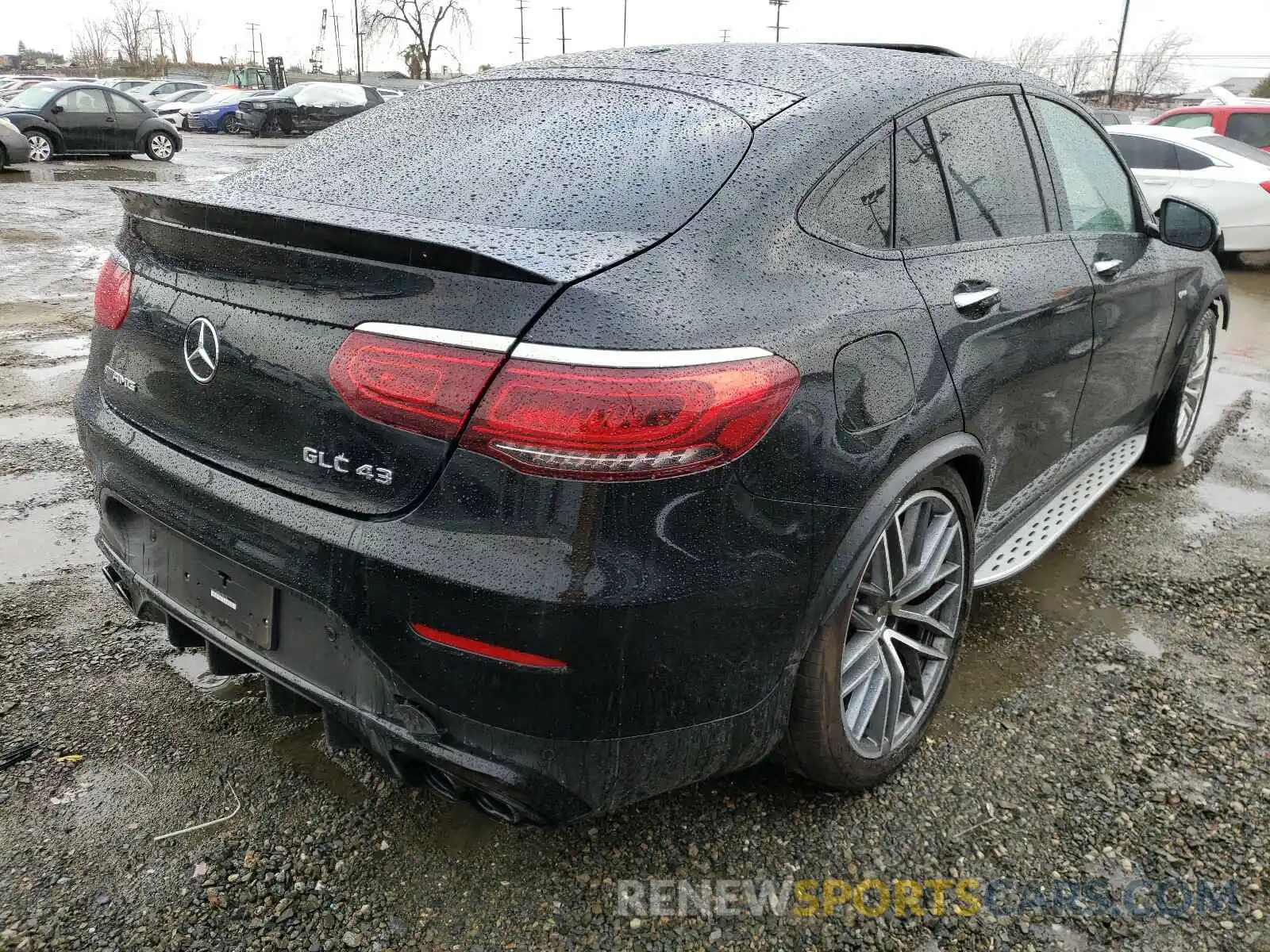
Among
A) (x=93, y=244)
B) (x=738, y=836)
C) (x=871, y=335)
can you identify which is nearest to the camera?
(x=871, y=335)

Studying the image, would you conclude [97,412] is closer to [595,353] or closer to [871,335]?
[595,353]

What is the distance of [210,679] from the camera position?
2738 mm

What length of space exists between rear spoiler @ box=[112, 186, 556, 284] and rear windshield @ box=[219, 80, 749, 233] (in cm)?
17

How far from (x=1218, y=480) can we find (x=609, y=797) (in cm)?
399

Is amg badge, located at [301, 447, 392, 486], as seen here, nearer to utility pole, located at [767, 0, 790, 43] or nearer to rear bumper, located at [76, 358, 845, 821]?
rear bumper, located at [76, 358, 845, 821]

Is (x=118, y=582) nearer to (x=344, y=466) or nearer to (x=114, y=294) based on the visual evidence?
(x=114, y=294)

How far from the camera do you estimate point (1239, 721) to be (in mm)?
2711

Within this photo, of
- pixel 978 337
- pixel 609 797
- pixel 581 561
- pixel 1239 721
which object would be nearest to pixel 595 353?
pixel 581 561

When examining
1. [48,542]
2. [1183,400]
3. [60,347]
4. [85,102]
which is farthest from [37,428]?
[85,102]

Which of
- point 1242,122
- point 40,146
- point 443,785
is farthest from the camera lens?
point 40,146

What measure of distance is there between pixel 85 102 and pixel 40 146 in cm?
126

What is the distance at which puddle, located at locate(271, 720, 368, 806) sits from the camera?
A: 231cm

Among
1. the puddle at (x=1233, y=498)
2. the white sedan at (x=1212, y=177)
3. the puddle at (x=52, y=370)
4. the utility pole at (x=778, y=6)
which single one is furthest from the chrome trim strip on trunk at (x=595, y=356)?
the utility pole at (x=778, y=6)

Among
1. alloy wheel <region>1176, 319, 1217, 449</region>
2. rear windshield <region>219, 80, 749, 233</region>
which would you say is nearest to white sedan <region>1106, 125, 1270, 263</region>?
alloy wheel <region>1176, 319, 1217, 449</region>
